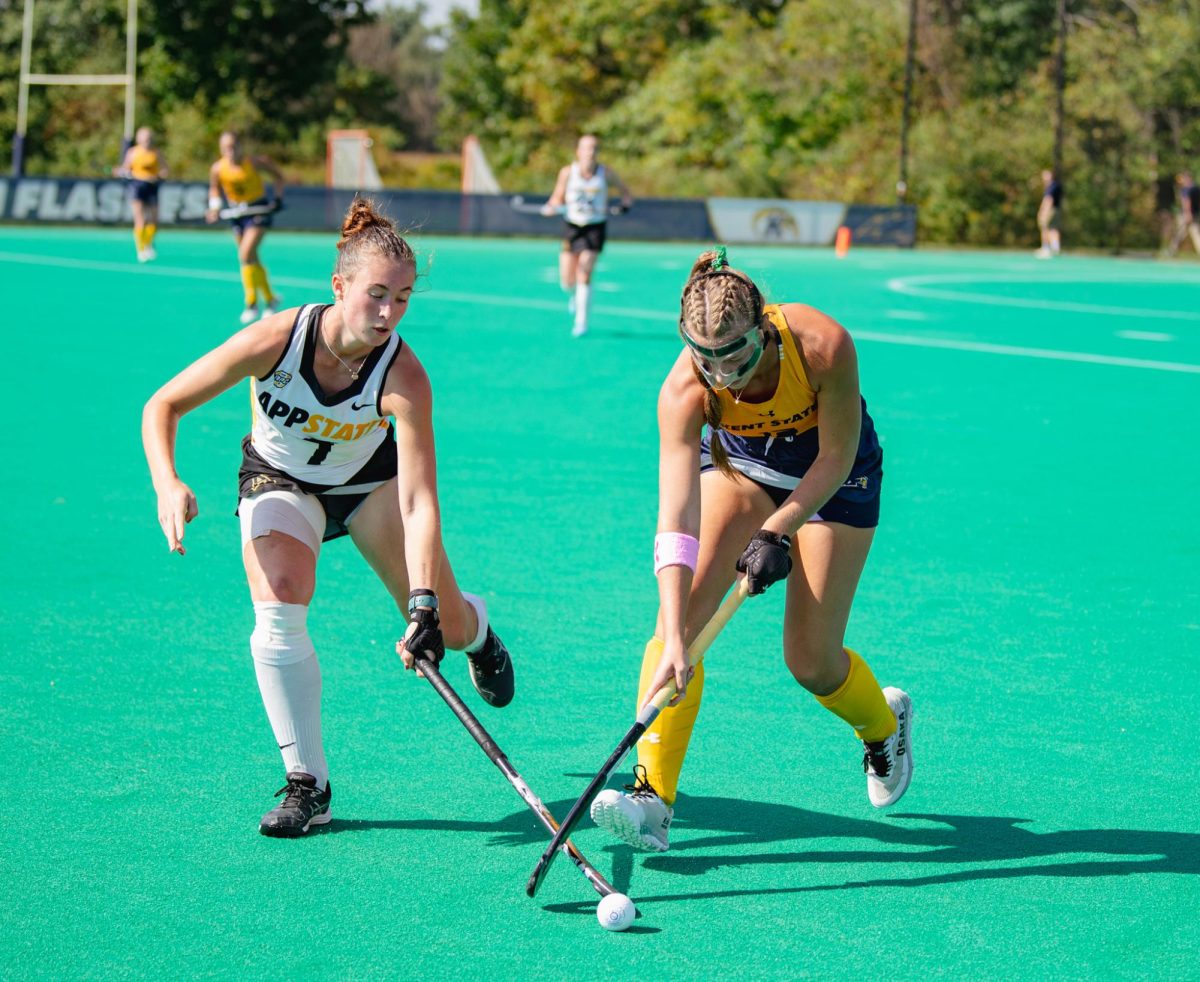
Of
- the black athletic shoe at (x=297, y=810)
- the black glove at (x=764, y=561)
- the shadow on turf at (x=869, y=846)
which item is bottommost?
the shadow on turf at (x=869, y=846)

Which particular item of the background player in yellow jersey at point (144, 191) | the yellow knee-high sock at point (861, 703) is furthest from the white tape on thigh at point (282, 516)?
the background player in yellow jersey at point (144, 191)

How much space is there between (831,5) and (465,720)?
4437 centimetres

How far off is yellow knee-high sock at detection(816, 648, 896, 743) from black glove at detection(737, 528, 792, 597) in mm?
649

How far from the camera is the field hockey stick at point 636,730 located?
3971mm

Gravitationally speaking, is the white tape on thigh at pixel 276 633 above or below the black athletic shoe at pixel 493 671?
above

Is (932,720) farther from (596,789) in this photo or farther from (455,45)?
(455,45)

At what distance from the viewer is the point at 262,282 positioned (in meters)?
16.9

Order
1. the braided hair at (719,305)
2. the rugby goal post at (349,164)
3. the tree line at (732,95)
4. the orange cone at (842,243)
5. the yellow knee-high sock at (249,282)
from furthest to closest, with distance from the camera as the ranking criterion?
the tree line at (732,95), the rugby goal post at (349,164), the orange cone at (842,243), the yellow knee-high sock at (249,282), the braided hair at (719,305)

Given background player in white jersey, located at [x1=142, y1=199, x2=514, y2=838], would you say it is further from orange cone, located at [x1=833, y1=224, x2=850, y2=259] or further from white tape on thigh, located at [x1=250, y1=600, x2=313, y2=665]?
orange cone, located at [x1=833, y1=224, x2=850, y2=259]

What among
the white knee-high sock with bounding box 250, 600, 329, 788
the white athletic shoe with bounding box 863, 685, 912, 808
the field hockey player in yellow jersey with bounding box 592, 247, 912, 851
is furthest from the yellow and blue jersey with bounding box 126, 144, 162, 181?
the white athletic shoe with bounding box 863, 685, 912, 808

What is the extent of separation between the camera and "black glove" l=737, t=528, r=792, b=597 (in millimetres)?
4031

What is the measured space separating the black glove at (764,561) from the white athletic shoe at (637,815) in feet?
2.14

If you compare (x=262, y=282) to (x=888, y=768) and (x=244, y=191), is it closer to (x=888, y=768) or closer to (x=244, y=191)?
(x=244, y=191)

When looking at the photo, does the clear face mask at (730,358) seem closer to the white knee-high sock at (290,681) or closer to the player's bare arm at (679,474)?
the player's bare arm at (679,474)
